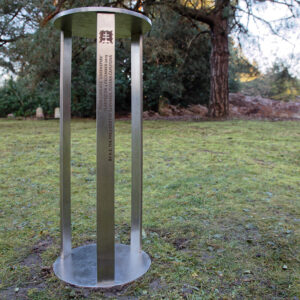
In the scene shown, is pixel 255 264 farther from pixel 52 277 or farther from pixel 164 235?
pixel 52 277

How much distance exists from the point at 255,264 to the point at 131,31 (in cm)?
184

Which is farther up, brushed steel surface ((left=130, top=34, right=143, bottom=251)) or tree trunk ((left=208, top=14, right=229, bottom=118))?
tree trunk ((left=208, top=14, right=229, bottom=118))

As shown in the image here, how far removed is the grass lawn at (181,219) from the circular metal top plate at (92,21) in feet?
5.28

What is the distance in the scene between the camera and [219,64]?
34.3 ft

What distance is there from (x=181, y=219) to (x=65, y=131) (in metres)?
1.46

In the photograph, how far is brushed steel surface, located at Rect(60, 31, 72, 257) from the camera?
2395mm

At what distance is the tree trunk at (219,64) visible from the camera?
1035 cm

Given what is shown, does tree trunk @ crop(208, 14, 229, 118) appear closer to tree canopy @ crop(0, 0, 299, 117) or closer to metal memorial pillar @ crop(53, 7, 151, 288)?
tree canopy @ crop(0, 0, 299, 117)

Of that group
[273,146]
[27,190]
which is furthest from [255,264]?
[273,146]

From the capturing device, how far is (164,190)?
4309mm

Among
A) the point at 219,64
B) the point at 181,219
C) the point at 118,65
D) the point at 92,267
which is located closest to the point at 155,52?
the point at 219,64

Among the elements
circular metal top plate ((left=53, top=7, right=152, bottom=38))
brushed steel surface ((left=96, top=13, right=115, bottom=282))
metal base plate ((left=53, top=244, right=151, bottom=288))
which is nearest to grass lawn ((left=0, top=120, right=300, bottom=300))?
metal base plate ((left=53, top=244, right=151, bottom=288))

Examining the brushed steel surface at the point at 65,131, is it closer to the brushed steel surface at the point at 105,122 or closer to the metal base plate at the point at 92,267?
the metal base plate at the point at 92,267

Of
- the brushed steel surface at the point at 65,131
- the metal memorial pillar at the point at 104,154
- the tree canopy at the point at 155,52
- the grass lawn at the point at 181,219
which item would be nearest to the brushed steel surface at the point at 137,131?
the metal memorial pillar at the point at 104,154
